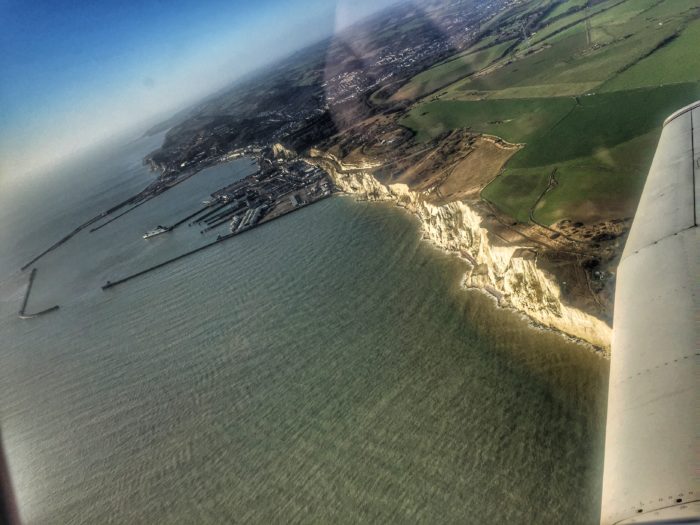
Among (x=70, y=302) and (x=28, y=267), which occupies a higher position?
(x=28, y=267)

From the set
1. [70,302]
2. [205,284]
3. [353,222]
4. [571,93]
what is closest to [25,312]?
[70,302]

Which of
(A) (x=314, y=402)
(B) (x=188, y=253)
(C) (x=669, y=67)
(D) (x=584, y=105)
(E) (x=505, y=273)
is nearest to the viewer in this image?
(A) (x=314, y=402)

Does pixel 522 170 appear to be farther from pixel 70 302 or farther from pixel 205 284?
pixel 70 302

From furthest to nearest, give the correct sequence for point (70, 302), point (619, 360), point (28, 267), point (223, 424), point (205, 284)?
point (28, 267)
point (70, 302)
point (205, 284)
point (223, 424)
point (619, 360)

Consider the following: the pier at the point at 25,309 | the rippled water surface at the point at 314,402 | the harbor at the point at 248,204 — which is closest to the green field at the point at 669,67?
the rippled water surface at the point at 314,402

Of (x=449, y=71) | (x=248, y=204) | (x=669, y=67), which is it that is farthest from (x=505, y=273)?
(x=449, y=71)

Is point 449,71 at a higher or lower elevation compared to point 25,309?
lower

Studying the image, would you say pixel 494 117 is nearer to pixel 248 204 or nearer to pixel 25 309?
pixel 248 204
